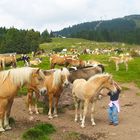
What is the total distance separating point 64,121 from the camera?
67.0 ft

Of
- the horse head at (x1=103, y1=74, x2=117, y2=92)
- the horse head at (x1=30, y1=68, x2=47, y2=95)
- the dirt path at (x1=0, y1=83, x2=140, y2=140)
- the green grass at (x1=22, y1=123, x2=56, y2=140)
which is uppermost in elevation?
the horse head at (x1=30, y1=68, x2=47, y2=95)

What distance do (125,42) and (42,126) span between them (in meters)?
180

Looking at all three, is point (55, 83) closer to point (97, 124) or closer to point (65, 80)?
point (65, 80)

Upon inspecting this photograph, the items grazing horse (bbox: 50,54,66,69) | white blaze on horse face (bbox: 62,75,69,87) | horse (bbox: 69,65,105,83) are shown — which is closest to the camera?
white blaze on horse face (bbox: 62,75,69,87)

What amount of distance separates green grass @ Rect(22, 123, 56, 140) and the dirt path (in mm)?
280

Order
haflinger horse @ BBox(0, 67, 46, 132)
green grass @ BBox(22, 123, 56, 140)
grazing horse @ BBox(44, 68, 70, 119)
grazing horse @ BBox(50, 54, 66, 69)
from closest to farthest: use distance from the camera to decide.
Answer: green grass @ BBox(22, 123, 56, 140) → haflinger horse @ BBox(0, 67, 46, 132) → grazing horse @ BBox(44, 68, 70, 119) → grazing horse @ BBox(50, 54, 66, 69)

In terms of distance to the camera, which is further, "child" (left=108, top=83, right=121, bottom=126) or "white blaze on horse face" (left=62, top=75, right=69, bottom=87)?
"white blaze on horse face" (left=62, top=75, right=69, bottom=87)

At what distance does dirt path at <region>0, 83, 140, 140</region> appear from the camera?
17261 mm

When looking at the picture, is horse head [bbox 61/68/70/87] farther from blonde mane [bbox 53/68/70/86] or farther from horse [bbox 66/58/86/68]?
horse [bbox 66/58/86/68]

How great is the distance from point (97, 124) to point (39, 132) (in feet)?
13.6

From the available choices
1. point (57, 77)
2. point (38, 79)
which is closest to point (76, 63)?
point (57, 77)

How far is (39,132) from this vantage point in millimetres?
16609

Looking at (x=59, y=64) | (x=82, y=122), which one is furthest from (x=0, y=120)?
(x=59, y=64)

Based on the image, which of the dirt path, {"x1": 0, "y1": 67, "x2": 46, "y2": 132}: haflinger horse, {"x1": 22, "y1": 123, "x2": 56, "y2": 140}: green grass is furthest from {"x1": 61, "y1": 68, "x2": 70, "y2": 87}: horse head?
{"x1": 0, "y1": 67, "x2": 46, "y2": 132}: haflinger horse
